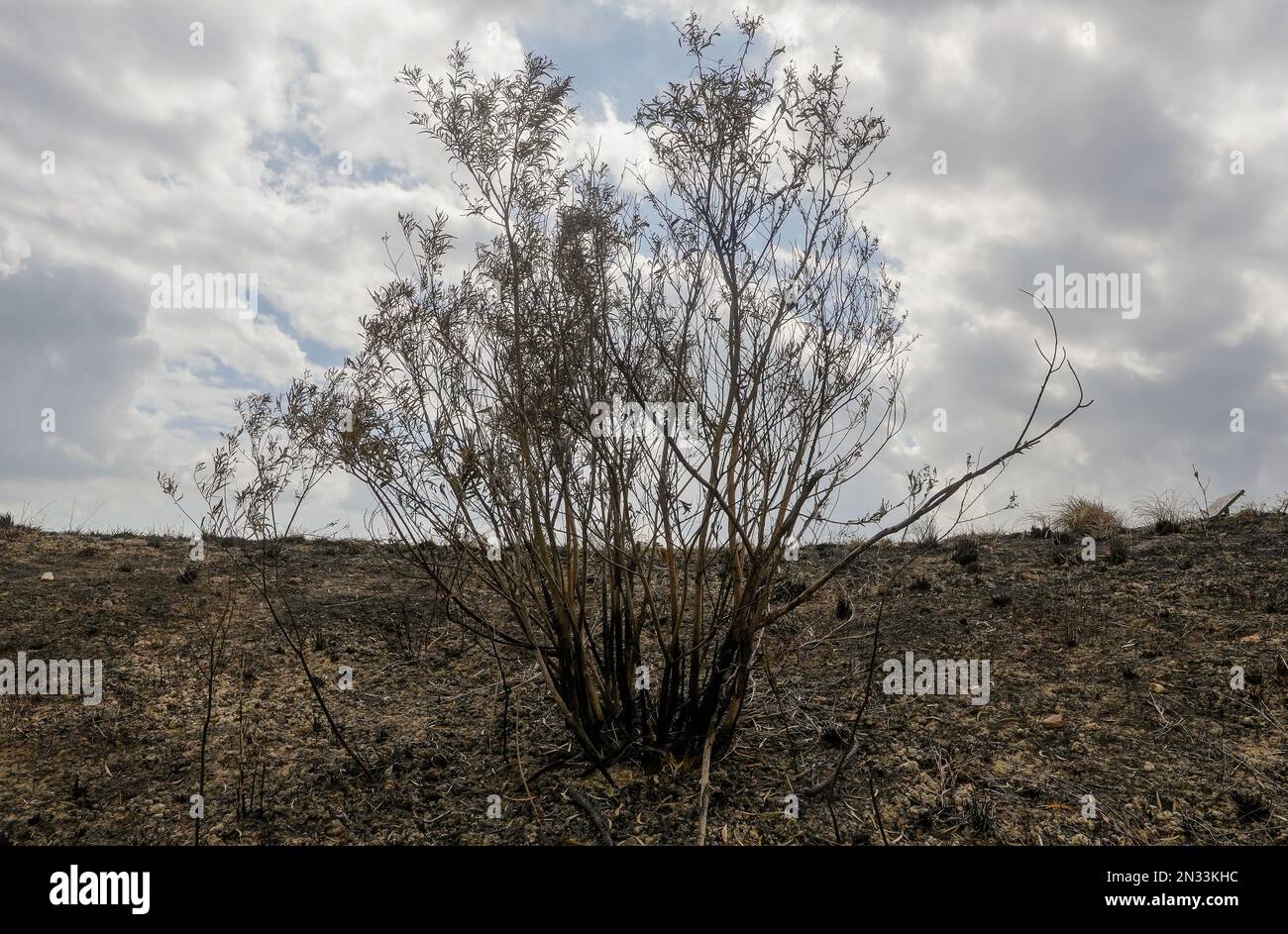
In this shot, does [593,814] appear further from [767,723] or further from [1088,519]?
[1088,519]

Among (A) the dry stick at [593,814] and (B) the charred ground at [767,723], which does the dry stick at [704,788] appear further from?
(A) the dry stick at [593,814]

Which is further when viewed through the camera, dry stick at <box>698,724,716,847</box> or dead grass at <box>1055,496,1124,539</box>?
dead grass at <box>1055,496,1124,539</box>

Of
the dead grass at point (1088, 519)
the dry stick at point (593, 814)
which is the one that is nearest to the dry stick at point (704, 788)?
the dry stick at point (593, 814)

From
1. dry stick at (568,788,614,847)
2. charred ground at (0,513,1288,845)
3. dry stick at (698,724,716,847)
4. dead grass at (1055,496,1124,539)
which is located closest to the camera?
dry stick at (698,724,716,847)

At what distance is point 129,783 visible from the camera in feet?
19.6

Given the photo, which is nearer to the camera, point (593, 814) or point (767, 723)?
point (593, 814)

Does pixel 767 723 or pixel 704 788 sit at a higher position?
pixel 767 723

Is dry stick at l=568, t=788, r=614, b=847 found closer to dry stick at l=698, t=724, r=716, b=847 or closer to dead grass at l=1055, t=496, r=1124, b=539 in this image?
dry stick at l=698, t=724, r=716, b=847

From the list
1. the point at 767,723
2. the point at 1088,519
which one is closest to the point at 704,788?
the point at 767,723

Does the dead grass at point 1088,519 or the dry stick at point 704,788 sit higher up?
the dead grass at point 1088,519

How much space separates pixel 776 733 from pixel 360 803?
2.73 m

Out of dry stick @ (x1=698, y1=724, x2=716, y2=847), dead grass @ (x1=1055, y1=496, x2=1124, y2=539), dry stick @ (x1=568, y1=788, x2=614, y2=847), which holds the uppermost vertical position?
dead grass @ (x1=1055, y1=496, x2=1124, y2=539)

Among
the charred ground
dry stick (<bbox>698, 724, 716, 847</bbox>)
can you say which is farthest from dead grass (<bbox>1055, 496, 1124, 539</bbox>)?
dry stick (<bbox>698, 724, 716, 847</bbox>)
